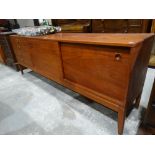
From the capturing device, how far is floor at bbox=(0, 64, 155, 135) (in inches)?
45.8

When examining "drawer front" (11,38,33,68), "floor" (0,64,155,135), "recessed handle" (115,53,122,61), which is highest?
"recessed handle" (115,53,122,61)

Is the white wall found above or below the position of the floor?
above

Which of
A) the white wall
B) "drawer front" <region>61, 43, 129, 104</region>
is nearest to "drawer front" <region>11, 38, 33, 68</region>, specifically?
"drawer front" <region>61, 43, 129, 104</region>

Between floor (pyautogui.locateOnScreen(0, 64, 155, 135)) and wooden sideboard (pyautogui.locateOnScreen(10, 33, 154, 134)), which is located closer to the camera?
wooden sideboard (pyautogui.locateOnScreen(10, 33, 154, 134))

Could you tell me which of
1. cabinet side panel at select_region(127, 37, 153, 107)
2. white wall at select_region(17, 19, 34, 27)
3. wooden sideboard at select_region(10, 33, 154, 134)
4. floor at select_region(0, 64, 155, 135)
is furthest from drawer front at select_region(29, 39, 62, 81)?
white wall at select_region(17, 19, 34, 27)

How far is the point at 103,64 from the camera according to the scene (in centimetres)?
95

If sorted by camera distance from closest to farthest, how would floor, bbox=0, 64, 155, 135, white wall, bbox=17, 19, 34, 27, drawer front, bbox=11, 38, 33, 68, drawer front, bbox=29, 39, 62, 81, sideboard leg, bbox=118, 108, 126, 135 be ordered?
1. sideboard leg, bbox=118, 108, 126, 135
2. floor, bbox=0, 64, 155, 135
3. drawer front, bbox=29, 39, 62, 81
4. drawer front, bbox=11, 38, 33, 68
5. white wall, bbox=17, 19, 34, 27

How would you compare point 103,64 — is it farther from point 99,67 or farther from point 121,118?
point 121,118

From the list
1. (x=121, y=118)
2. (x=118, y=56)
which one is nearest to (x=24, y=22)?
(x=118, y=56)

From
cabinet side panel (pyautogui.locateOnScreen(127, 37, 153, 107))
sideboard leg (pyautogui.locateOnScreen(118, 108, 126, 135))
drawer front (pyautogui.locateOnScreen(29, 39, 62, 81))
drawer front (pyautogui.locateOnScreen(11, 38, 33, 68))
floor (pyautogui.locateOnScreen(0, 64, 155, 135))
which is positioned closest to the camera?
cabinet side panel (pyautogui.locateOnScreen(127, 37, 153, 107))

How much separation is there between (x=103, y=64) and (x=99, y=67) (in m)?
0.05

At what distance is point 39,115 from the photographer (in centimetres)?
137

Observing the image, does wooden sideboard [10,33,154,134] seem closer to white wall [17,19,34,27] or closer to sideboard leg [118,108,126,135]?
sideboard leg [118,108,126,135]
